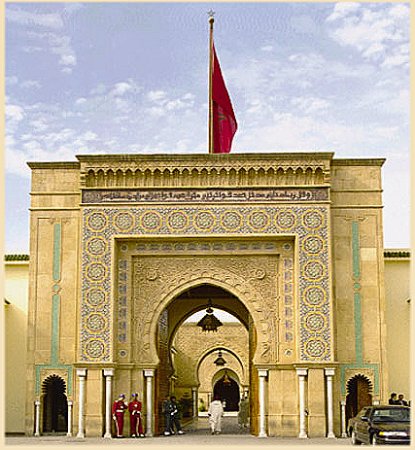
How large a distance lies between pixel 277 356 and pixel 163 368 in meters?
3.04

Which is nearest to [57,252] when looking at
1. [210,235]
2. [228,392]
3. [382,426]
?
[210,235]

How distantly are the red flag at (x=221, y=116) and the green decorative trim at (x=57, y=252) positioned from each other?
4.44m

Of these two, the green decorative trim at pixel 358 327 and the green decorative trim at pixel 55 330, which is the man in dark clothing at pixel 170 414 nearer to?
the green decorative trim at pixel 55 330

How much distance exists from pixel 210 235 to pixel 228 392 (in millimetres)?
28446

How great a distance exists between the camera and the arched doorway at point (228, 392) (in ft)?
145

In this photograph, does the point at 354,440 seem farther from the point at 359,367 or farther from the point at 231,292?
the point at 231,292

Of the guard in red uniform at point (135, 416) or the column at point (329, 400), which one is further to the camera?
the guard in red uniform at point (135, 416)

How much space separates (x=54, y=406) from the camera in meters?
19.6

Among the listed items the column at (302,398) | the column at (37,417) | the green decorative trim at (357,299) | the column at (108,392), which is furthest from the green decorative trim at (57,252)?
the green decorative trim at (357,299)

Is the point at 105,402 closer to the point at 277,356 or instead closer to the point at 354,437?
the point at 277,356

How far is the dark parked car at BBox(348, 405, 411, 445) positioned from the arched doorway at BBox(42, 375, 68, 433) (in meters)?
6.76

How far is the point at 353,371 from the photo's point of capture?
18.4 meters

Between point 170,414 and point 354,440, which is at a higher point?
point 170,414

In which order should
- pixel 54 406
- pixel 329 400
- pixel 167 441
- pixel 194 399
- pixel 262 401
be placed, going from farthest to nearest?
pixel 194 399
pixel 54 406
pixel 262 401
pixel 329 400
pixel 167 441
